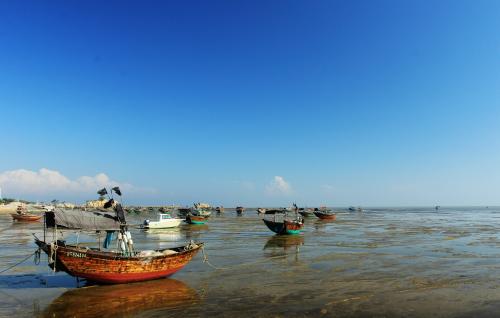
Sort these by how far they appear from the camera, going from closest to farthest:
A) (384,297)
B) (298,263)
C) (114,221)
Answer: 1. (384,297)
2. (114,221)
3. (298,263)

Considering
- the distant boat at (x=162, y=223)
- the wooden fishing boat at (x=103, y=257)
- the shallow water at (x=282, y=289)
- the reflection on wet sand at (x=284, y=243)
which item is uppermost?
the wooden fishing boat at (x=103, y=257)

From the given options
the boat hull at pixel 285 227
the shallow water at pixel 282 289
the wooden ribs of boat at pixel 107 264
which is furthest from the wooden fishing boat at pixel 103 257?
the boat hull at pixel 285 227

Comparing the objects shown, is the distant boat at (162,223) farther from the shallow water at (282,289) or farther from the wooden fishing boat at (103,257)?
the wooden fishing boat at (103,257)

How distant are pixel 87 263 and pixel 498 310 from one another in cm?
1738

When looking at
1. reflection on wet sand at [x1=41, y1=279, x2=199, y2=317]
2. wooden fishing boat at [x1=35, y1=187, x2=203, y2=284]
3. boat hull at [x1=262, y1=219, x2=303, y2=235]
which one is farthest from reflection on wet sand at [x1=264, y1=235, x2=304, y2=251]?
reflection on wet sand at [x1=41, y1=279, x2=199, y2=317]

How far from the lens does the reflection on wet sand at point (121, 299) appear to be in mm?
13758

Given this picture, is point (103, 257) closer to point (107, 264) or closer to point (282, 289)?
point (107, 264)

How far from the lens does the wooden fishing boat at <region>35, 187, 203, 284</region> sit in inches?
652

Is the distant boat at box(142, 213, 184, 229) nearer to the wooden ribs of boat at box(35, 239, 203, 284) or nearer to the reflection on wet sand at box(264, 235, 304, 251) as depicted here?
the reflection on wet sand at box(264, 235, 304, 251)

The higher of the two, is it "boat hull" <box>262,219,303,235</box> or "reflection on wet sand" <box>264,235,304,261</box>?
"boat hull" <box>262,219,303,235</box>

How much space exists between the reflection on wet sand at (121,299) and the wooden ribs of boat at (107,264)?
0.45m

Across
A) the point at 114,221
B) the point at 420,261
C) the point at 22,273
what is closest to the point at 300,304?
the point at 114,221

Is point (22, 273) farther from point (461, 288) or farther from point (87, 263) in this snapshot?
point (461, 288)

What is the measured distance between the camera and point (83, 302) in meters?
14.9
